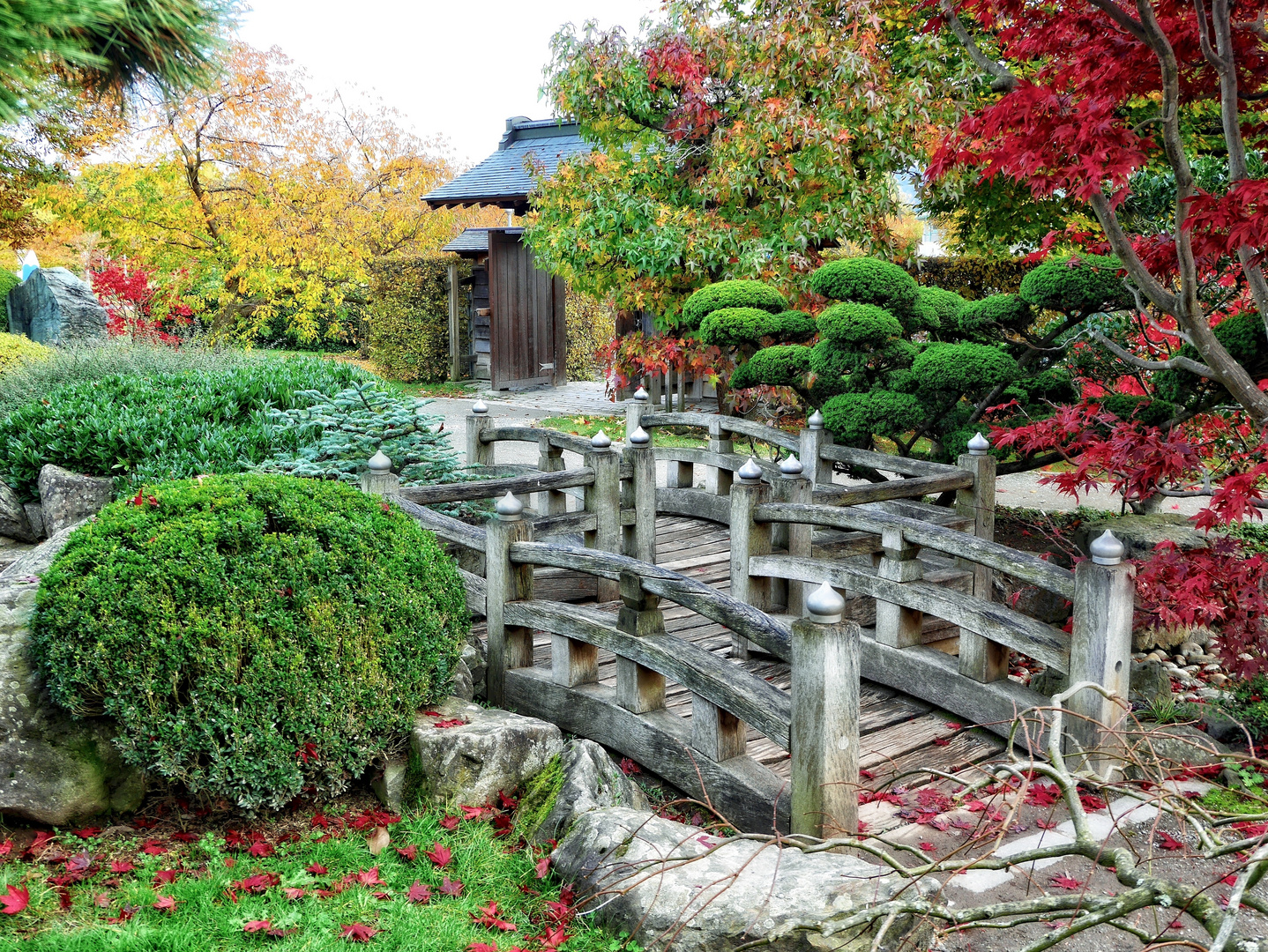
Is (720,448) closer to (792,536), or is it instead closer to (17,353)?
(792,536)

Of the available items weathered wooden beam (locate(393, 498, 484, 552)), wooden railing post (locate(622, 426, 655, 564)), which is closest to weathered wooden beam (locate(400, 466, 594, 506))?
weathered wooden beam (locate(393, 498, 484, 552))

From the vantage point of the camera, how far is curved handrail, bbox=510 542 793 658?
401 cm

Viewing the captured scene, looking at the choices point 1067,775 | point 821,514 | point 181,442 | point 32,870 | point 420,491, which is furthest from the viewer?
point 181,442

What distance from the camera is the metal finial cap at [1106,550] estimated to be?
14.1 ft

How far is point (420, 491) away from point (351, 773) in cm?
225

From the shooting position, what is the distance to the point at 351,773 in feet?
13.7

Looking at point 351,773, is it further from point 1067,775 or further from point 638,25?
point 638,25

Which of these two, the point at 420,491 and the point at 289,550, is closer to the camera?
the point at 289,550

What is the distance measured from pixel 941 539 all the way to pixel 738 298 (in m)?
4.30

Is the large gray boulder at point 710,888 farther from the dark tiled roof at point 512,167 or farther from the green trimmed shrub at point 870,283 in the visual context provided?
the dark tiled roof at point 512,167

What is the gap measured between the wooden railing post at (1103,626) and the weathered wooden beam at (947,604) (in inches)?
5.3

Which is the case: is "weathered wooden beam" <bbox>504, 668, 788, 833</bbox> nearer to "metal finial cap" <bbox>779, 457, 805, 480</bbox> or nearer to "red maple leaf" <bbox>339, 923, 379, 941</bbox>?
"red maple leaf" <bbox>339, 923, 379, 941</bbox>

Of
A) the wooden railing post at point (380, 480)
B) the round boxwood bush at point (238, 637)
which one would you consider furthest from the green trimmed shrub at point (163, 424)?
the round boxwood bush at point (238, 637)

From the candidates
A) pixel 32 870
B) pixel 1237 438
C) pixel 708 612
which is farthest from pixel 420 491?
pixel 1237 438
